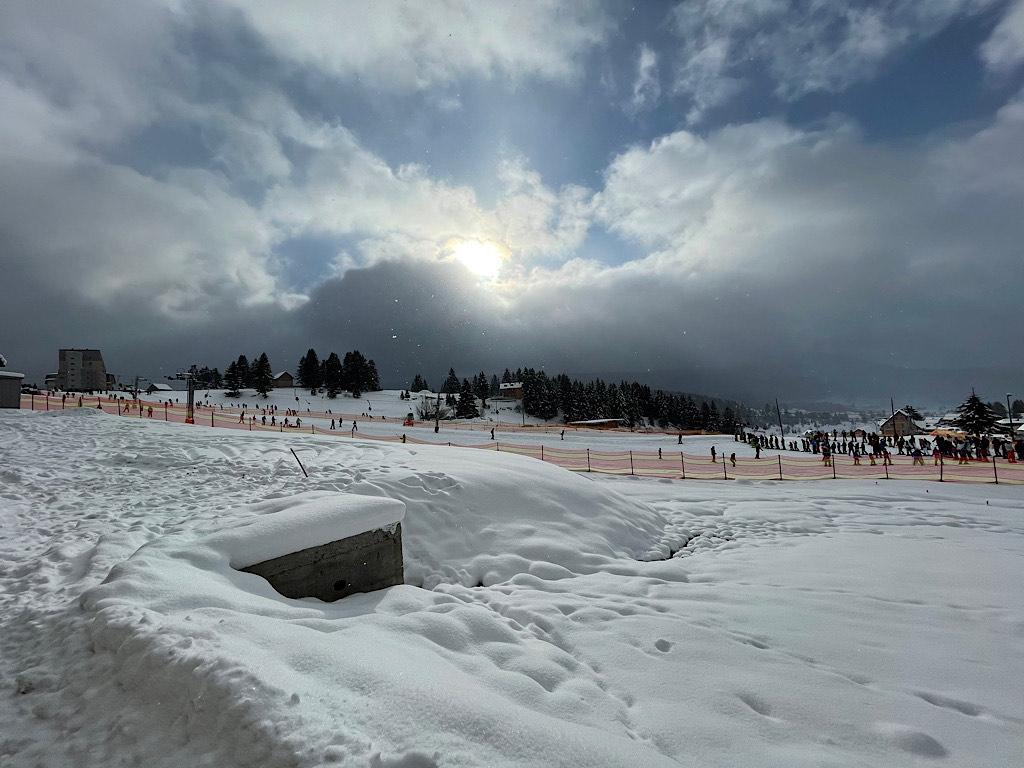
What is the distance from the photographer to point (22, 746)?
2400mm

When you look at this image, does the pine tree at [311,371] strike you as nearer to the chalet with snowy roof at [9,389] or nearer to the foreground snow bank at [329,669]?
the chalet with snowy roof at [9,389]

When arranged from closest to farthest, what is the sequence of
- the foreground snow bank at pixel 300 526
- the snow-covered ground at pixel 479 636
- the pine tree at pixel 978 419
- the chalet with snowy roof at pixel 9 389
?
the snow-covered ground at pixel 479 636 < the foreground snow bank at pixel 300 526 < the chalet with snowy roof at pixel 9 389 < the pine tree at pixel 978 419

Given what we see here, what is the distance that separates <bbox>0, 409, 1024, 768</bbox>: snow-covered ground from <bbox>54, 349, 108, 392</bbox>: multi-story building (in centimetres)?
16451

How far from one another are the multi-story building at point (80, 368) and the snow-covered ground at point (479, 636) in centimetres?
16451

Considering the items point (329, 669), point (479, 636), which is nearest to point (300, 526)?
point (479, 636)

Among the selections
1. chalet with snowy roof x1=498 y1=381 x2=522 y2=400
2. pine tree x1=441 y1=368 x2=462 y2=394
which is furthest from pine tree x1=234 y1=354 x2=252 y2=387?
chalet with snowy roof x1=498 y1=381 x2=522 y2=400

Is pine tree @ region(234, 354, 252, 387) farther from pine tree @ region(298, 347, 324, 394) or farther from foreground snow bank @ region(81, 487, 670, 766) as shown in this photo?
foreground snow bank @ region(81, 487, 670, 766)

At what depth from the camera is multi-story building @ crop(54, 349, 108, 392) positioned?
129 m

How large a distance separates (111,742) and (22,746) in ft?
1.65

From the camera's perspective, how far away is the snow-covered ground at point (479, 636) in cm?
248

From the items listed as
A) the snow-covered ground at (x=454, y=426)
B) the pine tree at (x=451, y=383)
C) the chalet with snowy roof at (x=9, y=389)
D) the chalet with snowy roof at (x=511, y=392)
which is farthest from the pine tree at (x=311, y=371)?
the chalet with snowy roof at (x=9, y=389)

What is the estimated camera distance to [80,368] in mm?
131625

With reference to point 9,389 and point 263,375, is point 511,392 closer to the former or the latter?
point 263,375

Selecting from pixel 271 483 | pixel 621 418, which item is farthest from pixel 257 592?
pixel 621 418
